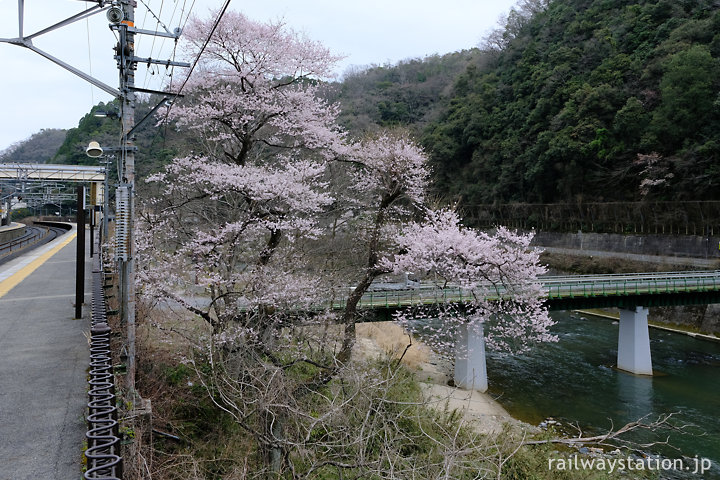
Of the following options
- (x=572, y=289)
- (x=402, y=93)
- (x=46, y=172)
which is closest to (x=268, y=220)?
(x=572, y=289)

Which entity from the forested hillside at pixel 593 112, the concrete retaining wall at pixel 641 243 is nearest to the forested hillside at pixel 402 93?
the forested hillside at pixel 593 112

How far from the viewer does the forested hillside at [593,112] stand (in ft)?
114

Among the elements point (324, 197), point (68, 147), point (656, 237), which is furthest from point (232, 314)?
point (68, 147)

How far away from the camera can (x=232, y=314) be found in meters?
11.6

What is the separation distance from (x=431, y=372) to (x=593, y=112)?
99.7 ft

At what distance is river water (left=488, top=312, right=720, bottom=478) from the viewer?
16703 millimetres

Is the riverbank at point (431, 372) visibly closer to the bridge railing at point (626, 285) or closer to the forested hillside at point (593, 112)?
Answer: the bridge railing at point (626, 285)

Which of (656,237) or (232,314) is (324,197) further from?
(656,237)

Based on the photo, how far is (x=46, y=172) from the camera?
1608 inches

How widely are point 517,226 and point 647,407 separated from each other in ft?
108

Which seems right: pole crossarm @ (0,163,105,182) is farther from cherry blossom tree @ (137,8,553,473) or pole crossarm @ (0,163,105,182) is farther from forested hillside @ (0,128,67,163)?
forested hillside @ (0,128,67,163)

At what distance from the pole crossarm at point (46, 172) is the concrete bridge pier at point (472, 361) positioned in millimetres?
31578

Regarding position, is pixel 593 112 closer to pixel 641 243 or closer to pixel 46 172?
pixel 641 243

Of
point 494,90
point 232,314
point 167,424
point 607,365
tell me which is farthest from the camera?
point 494,90
